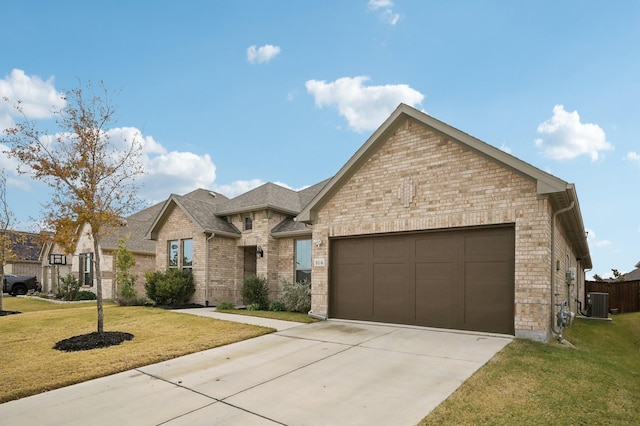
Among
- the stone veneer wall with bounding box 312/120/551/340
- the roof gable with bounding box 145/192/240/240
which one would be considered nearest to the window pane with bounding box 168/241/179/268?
the roof gable with bounding box 145/192/240/240

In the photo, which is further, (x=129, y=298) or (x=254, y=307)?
(x=129, y=298)

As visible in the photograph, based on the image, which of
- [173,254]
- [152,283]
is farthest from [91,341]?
[173,254]

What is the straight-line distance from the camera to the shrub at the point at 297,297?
1387 centimetres

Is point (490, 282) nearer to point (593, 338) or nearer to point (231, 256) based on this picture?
point (593, 338)

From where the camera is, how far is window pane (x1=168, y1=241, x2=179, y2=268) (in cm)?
1820

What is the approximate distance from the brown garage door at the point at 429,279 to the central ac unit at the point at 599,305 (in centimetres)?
1013

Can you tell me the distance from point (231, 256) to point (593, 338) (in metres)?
13.7

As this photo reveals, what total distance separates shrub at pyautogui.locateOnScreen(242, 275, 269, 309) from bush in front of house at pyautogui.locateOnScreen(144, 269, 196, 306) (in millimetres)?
3055

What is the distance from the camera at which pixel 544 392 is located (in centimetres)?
517

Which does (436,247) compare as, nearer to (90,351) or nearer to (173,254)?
(90,351)

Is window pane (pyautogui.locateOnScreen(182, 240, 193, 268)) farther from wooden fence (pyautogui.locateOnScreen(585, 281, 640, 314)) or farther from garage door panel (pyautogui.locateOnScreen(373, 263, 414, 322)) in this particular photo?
wooden fence (pyautogui.locateOnScreen(585, 281, 640, 314))

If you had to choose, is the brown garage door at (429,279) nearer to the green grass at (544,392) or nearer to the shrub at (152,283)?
the green grass at (544,392)

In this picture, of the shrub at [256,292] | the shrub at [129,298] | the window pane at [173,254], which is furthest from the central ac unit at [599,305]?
the shrub at [129,298]

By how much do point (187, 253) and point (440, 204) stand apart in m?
12.5
